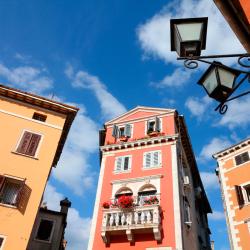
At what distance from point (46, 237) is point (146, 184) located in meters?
10.7

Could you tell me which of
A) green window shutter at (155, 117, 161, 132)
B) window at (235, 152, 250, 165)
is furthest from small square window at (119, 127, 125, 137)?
window at (235, 152, 250, 165)

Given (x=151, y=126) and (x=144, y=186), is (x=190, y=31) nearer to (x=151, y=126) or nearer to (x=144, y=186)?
(x=144, y=186)

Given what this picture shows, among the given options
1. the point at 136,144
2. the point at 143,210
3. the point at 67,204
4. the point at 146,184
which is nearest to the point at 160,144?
the point at 136,144

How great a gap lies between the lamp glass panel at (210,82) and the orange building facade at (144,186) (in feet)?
46.0

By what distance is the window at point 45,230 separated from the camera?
79.6 feet

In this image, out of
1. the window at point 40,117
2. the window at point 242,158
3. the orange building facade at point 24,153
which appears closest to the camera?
the orange building facade at point 24,153

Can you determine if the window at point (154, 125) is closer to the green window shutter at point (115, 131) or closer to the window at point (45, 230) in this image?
the green window shutter at point (115, 131)

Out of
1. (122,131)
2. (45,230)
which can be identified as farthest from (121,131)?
(45,230)

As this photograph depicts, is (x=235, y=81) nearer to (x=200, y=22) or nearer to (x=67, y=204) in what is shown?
(x=200, y=22)

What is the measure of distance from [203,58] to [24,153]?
1497 cm

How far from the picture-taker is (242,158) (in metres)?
24.2

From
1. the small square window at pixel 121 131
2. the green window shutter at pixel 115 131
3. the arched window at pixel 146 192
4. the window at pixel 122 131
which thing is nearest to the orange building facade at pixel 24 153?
the green window shutter at pixel 115 131

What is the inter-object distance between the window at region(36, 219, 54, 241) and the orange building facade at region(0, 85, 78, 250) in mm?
7596

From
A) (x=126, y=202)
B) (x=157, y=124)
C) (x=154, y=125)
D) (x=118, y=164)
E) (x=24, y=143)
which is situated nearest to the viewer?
(x=24, y=143)
